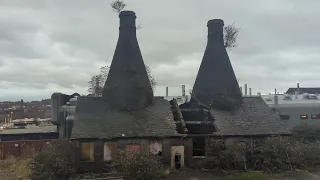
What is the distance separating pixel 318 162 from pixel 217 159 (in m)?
6.86

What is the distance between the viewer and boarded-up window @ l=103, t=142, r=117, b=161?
17.5m

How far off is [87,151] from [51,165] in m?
2.21

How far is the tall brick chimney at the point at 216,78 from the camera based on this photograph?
71.5ft

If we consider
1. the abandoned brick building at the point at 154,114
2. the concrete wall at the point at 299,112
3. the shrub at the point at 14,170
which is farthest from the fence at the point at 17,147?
the concrete wall at the point at 299,112

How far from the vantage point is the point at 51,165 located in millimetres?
15656

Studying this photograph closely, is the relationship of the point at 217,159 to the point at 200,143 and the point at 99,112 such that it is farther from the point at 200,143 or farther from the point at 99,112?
the point at 99,112

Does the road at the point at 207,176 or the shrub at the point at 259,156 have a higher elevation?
the shrub at the point at 259,156

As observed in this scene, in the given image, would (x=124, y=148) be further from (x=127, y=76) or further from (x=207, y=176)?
(x=127, y=76)

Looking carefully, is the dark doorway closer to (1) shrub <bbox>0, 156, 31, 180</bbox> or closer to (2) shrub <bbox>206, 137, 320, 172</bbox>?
(2) shrub <bbox>206, 137, 320, 172</bbox>

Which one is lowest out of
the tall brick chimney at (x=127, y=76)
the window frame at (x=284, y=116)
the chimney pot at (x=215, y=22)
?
the window frame at (x=284, y=116)

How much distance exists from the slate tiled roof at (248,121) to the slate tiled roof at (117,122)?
130 inches

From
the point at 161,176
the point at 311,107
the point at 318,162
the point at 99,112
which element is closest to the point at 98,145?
the point at 99,112

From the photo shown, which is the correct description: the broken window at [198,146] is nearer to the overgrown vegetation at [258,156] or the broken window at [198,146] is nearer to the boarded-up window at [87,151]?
the overgrown vegetation at [258,156]

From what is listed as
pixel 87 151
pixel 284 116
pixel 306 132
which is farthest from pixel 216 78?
pixel 284 116
